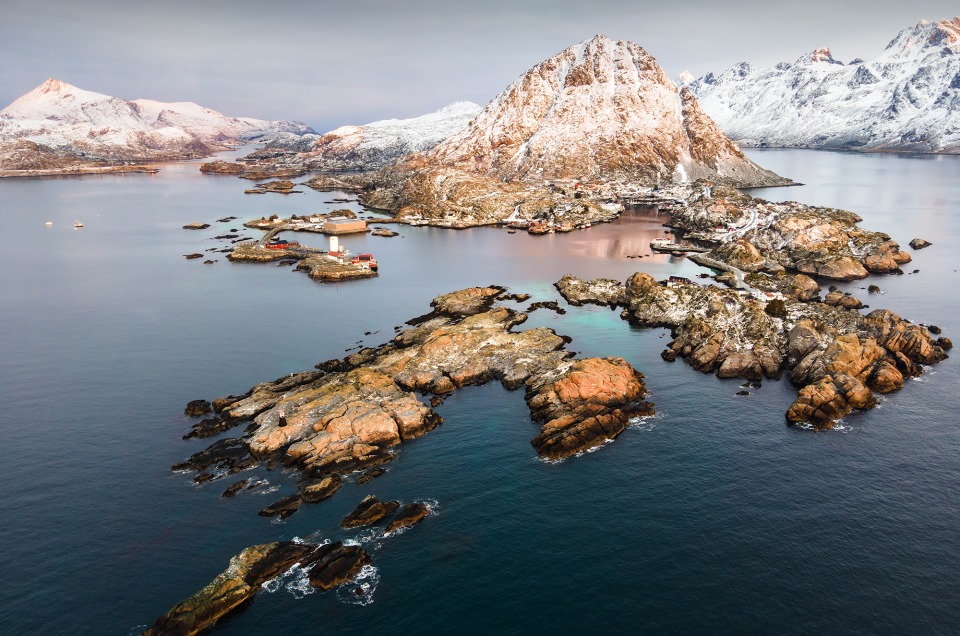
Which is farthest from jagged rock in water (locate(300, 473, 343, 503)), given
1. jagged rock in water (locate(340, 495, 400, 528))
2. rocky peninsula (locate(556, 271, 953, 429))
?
rocky peninsula (locate(556, 271, 953, 429))

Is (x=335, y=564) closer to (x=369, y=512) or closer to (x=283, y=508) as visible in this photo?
(x=369, y=512)

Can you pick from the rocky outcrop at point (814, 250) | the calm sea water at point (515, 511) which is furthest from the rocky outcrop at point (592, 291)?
the rocky outcrop at point (814, 250)

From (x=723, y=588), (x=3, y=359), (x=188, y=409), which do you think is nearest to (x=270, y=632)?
(x=723, y=588)

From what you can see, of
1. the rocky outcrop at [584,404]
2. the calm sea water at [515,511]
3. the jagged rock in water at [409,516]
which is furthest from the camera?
the rocky outcrop at [584,404]

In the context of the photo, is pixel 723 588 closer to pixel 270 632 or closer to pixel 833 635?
pixel 833 635

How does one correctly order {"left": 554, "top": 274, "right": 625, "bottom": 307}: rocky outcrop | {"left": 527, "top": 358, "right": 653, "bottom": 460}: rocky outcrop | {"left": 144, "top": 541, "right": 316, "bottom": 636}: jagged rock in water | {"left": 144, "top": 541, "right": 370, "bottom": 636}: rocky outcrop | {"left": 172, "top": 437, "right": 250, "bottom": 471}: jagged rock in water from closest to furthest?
{"left": 144, "top": 541, "right": 316, "bottom": 636}: jagged rock in water
{"left": 144, "top": 541, "right": 370, "bottom": 636}: rocky outcrop
{"left": 172, "top": 437, "right": 250, "bottom": 471}: jagged rock in water
{"left": 527, "top": 358, "right": 653, "bottom": 460}: rocky outcrop
{"left": 554, "top": 274, "right": 625, "bottom": 307}: rocky outcrop

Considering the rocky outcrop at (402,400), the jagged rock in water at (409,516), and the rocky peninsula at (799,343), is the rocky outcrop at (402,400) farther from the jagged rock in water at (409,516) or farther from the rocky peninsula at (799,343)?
the rocky peninsula at (799,343)

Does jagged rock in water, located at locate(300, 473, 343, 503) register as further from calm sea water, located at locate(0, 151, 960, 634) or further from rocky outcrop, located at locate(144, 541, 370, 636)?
rocky outcrop, located at locate(144, 541, 370, 636)
